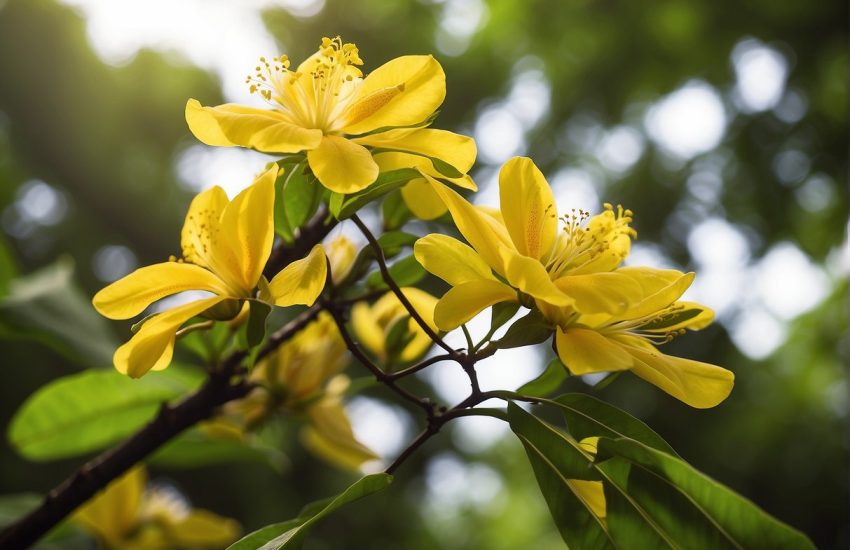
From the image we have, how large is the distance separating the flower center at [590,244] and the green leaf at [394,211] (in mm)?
194

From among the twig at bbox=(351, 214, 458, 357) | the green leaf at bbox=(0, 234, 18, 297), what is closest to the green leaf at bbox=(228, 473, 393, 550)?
the twig at bbox=(351, 214, 458, 357)

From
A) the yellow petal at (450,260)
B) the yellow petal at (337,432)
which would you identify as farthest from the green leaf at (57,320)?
the yellow petal at (450,260)

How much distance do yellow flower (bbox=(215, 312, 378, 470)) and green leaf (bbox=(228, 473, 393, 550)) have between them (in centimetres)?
37

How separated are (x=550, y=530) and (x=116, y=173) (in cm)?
424

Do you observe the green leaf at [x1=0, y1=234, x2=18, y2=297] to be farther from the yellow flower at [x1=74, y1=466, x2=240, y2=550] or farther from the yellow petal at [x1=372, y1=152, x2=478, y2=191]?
the yellow petal at [x1=372, y1=152, x2=478, y2=191]

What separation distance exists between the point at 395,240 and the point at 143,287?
271 millimetres

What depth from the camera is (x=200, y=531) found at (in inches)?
55.0

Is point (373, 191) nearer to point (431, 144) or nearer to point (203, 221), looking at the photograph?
point (431, 144)

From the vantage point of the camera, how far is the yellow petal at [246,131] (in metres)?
0.63

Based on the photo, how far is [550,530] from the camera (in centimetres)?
608

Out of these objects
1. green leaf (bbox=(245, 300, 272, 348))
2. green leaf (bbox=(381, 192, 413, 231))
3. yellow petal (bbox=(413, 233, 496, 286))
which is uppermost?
green leaf (bbox=(381, 192, 413, 231))

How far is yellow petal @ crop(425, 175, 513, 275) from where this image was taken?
637 millimetres

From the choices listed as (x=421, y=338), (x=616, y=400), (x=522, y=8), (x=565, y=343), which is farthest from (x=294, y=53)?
(x=565, y=343)

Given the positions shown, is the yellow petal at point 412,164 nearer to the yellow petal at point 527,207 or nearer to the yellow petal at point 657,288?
the yellow petal at point 527,207
